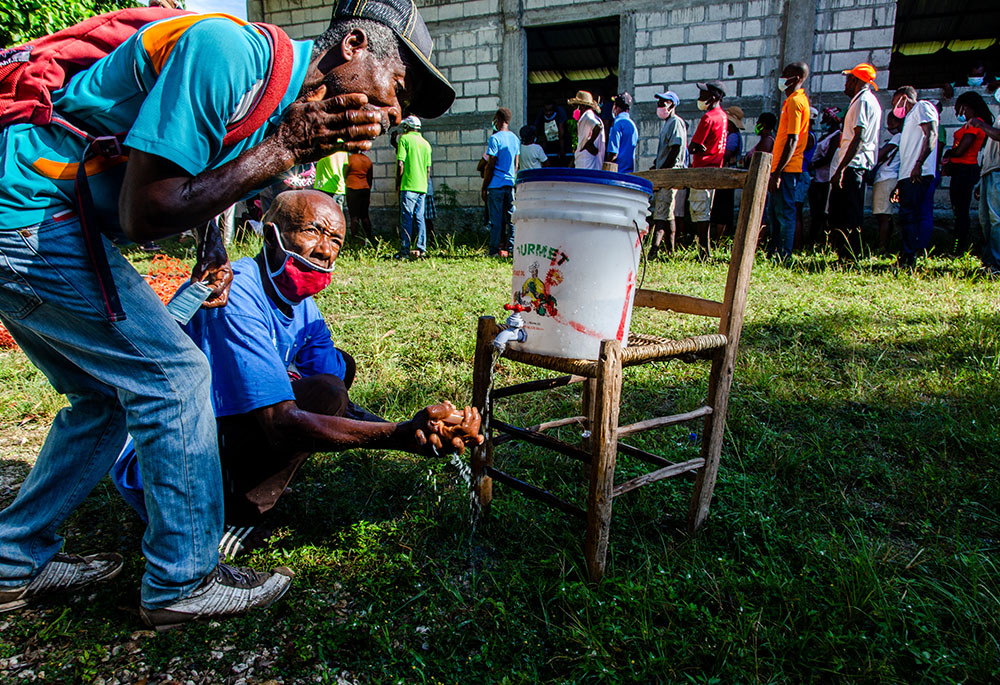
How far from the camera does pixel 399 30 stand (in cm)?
166

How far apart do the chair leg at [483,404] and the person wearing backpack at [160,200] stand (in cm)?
78

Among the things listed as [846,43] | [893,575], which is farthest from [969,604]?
[846,43]

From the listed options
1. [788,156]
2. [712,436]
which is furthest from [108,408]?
[788,156]

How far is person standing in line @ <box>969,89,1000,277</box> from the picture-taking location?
19.0 ft

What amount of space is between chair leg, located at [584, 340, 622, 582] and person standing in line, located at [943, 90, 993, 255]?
6.60 meters

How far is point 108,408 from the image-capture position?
1.87m

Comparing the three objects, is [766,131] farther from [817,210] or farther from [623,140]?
[623,140]

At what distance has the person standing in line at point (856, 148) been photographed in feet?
20.8

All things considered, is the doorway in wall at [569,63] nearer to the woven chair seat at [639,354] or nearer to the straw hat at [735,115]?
the straw hat at [735,115]

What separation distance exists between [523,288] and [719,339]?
74 centimetres

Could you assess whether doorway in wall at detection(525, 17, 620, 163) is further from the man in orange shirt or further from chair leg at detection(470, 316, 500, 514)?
chair leg at detection(470, 316, 500, 514)

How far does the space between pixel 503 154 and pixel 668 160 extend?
2085 mm

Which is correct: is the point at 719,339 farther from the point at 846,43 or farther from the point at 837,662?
the point at 846,43

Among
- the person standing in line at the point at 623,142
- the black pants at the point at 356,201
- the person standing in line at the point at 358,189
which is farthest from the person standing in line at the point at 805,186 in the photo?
the black pants at the point at 356,201
